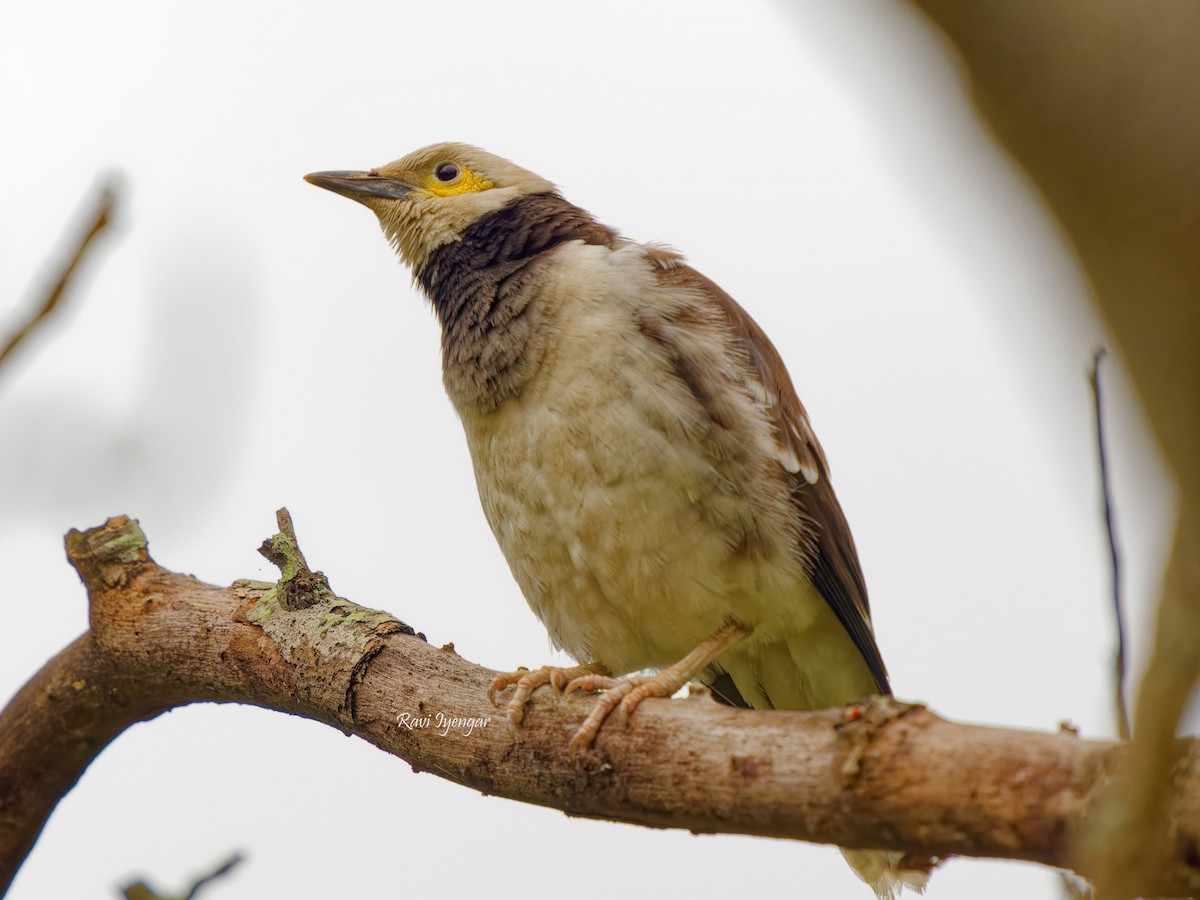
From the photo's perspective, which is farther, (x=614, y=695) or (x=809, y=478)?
(x=809, y=478)

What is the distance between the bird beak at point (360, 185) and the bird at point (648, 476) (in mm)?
712

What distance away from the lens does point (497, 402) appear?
16.1 feet

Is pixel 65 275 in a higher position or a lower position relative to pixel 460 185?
lower

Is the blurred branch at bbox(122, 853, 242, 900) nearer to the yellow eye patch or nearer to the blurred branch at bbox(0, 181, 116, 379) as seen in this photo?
the blurred branch at bbox(0, 181, 116, 379)

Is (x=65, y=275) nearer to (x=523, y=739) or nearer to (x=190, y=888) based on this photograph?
(x=190, y=888)

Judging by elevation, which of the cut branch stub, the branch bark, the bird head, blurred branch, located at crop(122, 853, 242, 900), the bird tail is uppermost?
the bird head

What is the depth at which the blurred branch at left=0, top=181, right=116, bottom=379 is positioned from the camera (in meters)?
1.89

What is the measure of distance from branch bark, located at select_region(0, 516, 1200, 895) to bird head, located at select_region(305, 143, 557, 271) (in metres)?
1.85

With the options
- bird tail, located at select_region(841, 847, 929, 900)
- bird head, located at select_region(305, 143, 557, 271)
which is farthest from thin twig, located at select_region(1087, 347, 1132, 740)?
bird head, located at select_region(305, 143, 557, 271)

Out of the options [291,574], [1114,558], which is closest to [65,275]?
[1114,558]

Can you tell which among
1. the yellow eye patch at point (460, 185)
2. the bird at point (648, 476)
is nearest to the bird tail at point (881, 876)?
the bird at point (648, 476)

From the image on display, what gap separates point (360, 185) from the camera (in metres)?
6.05

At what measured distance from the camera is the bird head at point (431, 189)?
5695 millimetres

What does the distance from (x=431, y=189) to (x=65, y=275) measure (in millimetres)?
4149
